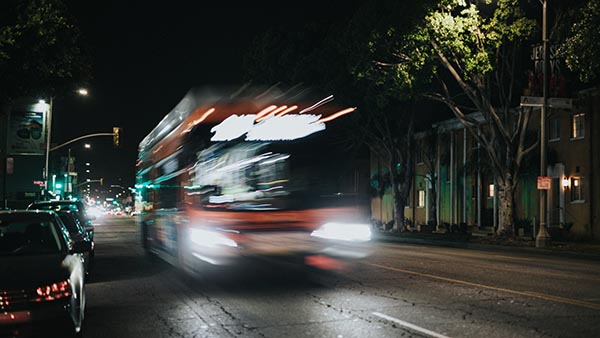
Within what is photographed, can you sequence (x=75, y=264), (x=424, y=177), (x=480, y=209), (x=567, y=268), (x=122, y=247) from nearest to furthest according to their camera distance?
1. (x=75, y=264)
2. (x=567, y=268)
3. (x=122, y=247)
4. (x=480, y=209)
5. (x=424, y=177)

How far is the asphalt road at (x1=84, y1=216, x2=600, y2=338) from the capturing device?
341 inches

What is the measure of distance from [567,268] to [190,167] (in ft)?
31.9

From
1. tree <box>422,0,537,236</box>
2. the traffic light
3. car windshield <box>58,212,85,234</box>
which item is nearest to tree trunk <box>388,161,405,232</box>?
tree <box>422,0,537,236</box>

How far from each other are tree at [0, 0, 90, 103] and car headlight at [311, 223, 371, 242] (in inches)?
353

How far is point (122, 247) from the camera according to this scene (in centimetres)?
2498

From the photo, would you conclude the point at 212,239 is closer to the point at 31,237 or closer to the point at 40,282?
the point at 31,237

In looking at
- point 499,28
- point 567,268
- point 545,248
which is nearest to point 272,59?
point 499,28

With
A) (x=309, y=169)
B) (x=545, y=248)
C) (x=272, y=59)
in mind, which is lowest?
(x=545, y=248)

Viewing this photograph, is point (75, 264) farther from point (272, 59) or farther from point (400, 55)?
point (272, 59)

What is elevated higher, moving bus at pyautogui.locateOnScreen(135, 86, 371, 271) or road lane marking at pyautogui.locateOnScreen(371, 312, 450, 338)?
moving bus at pyautogui.locateOnScreen(135, 86, 371, 271)

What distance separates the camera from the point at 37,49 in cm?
1747

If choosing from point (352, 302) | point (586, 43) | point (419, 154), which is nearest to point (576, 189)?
point (586, 43)

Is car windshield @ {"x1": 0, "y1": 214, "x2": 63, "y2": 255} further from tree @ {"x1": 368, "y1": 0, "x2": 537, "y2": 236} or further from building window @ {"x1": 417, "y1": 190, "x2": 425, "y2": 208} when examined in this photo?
building window @ {"x1": 417, "y1": 190, "x2": 425, "y2": 208}

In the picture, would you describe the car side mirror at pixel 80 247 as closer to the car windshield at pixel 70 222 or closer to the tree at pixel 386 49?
the car windshield at pixel 70 222
